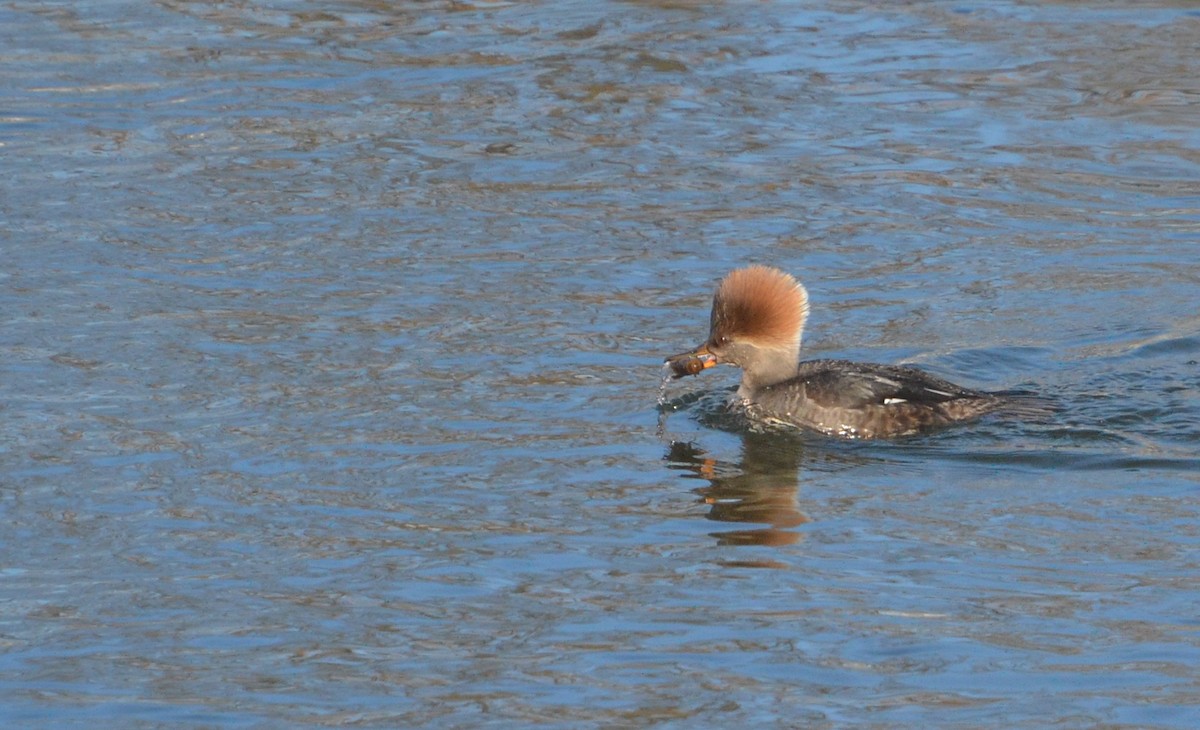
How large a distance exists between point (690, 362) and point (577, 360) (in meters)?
0.87

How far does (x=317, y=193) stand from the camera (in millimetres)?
13641

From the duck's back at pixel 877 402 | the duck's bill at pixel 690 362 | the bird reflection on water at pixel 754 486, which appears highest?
the duck's bill at pixel 690 362

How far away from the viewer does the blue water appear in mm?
6805

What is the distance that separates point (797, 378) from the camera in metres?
10.0

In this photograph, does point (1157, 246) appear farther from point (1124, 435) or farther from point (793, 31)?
point (793, 31)

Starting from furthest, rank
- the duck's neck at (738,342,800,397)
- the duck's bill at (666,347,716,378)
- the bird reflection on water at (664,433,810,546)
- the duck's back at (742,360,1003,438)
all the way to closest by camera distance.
→ the duck's neck at (738,342,800,397)
the duck's bill at (666,347,716,378)
the duck's back at (742,360,1003,438)
the bird reflection on water at (664,433,810,546)

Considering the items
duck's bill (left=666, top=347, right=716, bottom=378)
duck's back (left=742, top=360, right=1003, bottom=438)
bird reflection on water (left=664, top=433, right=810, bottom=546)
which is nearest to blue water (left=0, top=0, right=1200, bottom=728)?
bird reflection on water (left=664, top=433, right=810, bottom=546)

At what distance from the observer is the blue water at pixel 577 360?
680cm

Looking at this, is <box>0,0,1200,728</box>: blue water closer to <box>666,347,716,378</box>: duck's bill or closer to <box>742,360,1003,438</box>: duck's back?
<box>742,360,1003,438</box>: duck's back

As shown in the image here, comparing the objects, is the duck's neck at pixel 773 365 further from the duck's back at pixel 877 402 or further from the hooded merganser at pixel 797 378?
the duck's back at pixel 877 402

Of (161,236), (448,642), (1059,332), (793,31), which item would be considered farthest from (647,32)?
(448,642)

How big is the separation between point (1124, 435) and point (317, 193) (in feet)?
21.6

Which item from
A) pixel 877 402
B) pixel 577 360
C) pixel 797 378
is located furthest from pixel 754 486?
pixel 577 360

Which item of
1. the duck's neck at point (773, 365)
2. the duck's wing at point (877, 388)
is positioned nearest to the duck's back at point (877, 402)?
the duck's wing at point (877, 388)
